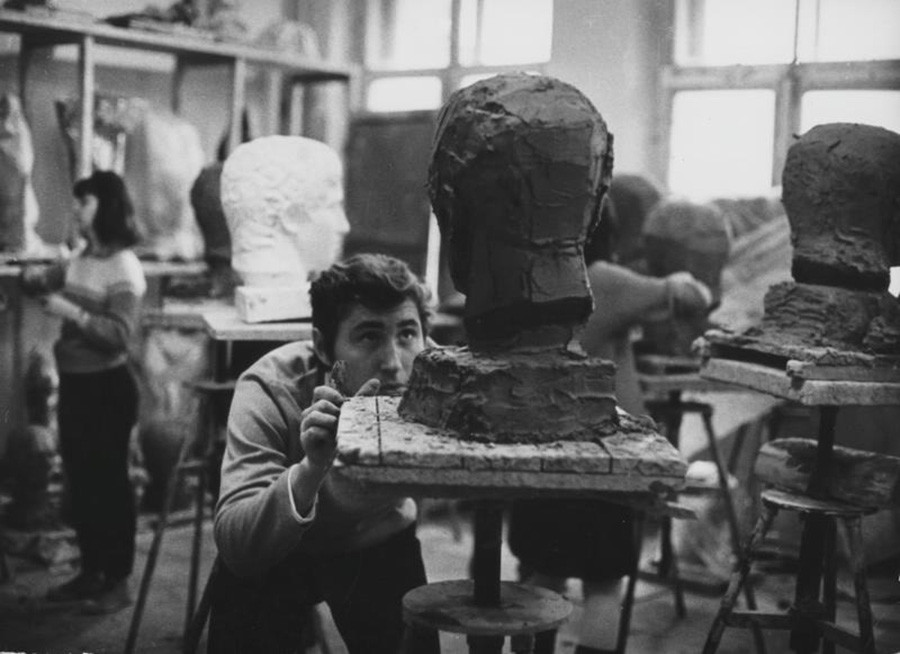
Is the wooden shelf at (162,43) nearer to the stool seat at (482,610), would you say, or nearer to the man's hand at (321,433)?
the man's hand at (321,433)

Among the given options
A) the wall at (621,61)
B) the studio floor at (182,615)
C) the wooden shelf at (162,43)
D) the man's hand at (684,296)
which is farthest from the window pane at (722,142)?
the wooden shelf at (162,43)

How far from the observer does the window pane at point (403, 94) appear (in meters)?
6.64

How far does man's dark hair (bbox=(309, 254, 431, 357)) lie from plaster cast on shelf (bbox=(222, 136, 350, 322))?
1.29 meters

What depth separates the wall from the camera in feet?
14.6

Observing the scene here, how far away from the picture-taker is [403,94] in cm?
680

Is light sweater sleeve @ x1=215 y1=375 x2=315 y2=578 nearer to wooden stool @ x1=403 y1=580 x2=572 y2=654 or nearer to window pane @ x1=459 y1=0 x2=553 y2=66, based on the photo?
wooden stool @ x1=403 y1=580 x2=572 y2=654

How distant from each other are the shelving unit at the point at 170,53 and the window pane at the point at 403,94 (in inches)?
8.8

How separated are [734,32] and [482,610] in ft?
11.9

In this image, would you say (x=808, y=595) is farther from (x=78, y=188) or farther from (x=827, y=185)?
(x=78, y=188)

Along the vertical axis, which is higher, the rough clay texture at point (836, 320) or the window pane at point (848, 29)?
the window pane at point (848, 29)

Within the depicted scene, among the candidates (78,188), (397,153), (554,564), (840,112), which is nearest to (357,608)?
(554,564)

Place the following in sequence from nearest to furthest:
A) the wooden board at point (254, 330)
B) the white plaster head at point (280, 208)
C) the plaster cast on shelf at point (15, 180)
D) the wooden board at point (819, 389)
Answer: the wooden board at point (819, 389), the wooden board at point (254, 330), the white plaster head at point (280, 208), the plaster cast on shelf at point (15, 180)

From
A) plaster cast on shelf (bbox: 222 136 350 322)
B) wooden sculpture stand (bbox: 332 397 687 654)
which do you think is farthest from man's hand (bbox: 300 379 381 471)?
plaster cast on shelf (bbox: 222 136 350 322)

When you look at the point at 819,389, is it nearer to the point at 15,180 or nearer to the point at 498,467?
the point at 498,467
